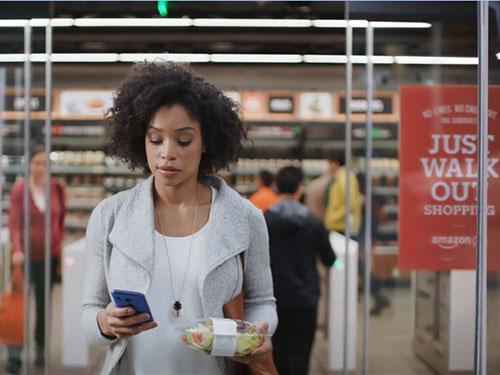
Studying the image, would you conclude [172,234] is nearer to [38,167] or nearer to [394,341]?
[394,341]

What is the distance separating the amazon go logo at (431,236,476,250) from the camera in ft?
13.8

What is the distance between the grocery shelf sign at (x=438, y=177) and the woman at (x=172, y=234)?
6.54 feet

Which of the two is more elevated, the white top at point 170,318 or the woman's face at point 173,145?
the woman's face at point 173,145

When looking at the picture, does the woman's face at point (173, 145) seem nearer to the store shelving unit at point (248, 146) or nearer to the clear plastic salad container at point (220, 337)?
the clear plastic salad container at point (220, 337)

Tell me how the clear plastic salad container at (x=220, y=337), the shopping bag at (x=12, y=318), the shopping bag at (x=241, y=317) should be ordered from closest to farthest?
the clear plastic salad container at (x=220, y=337)
the shopping bag at (x=241, y=317)
the shopping bag at (x=12, y=318)

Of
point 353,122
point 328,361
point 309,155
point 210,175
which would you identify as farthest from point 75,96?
point 210,175

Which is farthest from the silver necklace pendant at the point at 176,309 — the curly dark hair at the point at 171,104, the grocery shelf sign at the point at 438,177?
the grocery shelf sign at the point at 438,177

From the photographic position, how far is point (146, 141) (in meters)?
2.40

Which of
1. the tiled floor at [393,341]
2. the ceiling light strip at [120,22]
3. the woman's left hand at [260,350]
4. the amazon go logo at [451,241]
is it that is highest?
the ceiling light strip at [120,22]

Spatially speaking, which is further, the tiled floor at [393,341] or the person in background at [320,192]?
the person in background at [320,192]

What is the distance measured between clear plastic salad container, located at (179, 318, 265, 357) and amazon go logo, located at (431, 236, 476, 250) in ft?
7.30

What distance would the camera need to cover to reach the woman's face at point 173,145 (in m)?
2.33

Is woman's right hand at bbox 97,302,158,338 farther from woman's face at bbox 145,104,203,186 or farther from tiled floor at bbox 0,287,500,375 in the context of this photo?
tiled floor at bbox 0,287,500,375

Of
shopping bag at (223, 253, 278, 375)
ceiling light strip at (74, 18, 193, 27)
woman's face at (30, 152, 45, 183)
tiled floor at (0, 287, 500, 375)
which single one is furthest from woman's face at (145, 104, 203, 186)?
woman's face at (30, 152, 45, 183)
